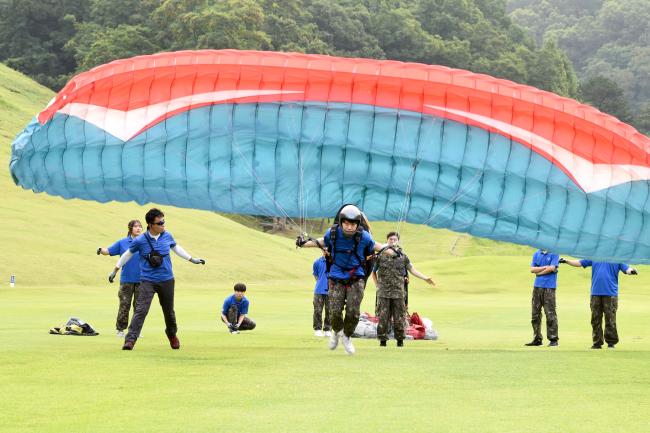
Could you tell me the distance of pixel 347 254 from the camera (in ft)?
43.5

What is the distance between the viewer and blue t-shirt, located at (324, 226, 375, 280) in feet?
43.2

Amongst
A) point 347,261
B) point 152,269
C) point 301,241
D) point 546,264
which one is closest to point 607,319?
point 546,264

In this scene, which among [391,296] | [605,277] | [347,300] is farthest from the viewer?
[605,277]

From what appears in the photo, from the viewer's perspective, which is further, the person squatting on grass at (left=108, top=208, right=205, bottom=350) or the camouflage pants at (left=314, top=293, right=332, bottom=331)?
the camouflage pants at (left=314, top=293, right=332, bottom=331)

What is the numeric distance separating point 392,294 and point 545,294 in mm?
2854

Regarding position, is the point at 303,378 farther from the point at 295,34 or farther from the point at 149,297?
the point at 295,34

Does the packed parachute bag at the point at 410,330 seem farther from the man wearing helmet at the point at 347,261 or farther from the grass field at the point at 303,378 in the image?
the man wearing helmet at the point at 347,261

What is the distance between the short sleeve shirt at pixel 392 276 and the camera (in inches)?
623

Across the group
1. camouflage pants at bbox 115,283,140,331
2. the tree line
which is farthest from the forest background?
camouflage pants at bbox 115,283,140,331

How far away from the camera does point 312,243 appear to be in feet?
42.9

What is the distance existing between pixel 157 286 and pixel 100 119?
2.86m

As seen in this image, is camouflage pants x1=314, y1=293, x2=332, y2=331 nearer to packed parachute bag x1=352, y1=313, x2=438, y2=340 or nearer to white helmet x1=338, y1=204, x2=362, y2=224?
packed parachute bag x1=352, y1=313, x2=438, y2=340

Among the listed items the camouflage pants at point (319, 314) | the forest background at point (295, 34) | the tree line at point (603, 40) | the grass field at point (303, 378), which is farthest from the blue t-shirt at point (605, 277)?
the tree line at point (603, 40)

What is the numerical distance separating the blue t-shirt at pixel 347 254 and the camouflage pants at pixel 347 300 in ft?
0.34
